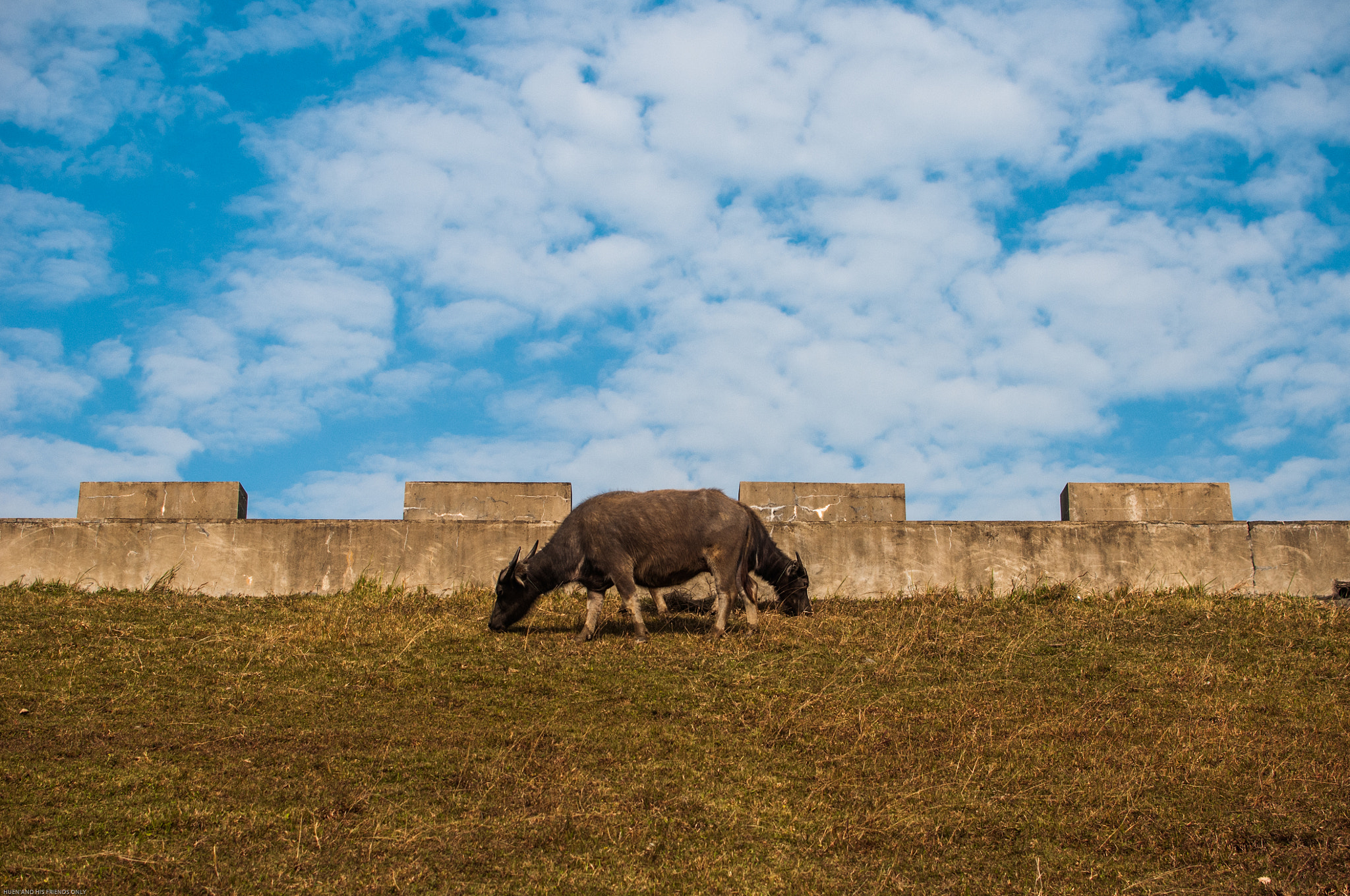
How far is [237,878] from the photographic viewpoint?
16.8 ft

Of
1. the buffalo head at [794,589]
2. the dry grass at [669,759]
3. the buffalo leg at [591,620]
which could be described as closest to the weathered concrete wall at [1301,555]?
the dry grass at [669,759]

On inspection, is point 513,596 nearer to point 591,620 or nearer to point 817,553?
point 591,620

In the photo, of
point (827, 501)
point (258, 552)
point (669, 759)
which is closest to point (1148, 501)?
point (827, 501)

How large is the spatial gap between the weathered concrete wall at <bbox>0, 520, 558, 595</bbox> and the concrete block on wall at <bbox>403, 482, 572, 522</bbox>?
445 millimetres

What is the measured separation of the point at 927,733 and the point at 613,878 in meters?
3.22

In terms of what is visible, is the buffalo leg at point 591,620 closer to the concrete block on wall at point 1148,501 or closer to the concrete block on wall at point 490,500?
the concrete block on wall at point 490,500

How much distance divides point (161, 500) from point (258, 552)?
2094 millimetres

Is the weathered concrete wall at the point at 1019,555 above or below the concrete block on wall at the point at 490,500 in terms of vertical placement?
below

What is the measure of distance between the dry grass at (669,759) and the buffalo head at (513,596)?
0.35 m

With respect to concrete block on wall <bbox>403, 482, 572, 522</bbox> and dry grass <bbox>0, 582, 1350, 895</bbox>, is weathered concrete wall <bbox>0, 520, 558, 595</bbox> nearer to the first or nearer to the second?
concrete block on wall <bbox>403, 482, 572, 522</bbox>

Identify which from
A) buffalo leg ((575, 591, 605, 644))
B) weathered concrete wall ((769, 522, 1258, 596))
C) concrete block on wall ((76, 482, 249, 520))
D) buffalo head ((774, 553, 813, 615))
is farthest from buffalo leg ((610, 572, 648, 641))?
concrete block on wall ((76, 482, 249, 520))

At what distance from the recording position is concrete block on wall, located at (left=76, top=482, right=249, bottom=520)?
14.8m

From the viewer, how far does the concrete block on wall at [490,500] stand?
48.1ft

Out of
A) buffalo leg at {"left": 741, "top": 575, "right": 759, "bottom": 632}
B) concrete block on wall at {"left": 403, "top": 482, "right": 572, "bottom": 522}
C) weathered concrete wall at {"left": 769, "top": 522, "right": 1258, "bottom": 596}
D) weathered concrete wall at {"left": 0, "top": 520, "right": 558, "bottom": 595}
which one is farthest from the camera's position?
concrete block on wall at {"left": 403, "top": 482, "right": 572, "bottom": 522}
